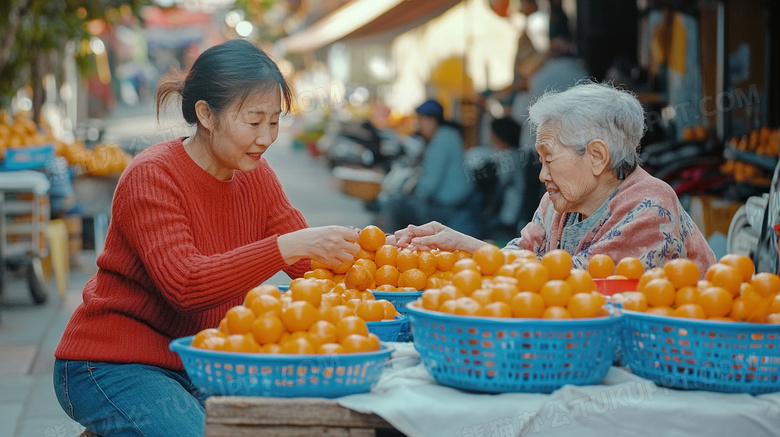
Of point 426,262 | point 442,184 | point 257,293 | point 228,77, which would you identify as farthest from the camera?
point 442,184

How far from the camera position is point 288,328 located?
2121mm

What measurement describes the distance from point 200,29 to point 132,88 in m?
4.99

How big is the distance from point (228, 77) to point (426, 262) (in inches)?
35.1

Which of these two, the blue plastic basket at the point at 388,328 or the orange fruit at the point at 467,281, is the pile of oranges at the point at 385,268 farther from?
the orange fruit at the point at 467,281

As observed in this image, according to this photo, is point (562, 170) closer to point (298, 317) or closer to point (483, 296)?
point (483, 296)

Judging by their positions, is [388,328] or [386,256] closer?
[388,328]

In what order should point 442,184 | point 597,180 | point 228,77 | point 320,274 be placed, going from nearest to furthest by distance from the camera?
point 228,77
point 320,274
point 597,180
point 442,184

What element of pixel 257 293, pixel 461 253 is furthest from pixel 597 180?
pixel 257 293

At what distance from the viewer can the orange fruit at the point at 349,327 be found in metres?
2.11

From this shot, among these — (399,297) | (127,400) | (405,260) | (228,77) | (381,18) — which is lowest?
(127,400)

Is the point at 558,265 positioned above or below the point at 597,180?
below

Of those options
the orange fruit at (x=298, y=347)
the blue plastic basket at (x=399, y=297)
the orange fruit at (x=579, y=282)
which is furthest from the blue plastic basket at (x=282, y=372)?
the blue plastic basket at (x=399, y=297)

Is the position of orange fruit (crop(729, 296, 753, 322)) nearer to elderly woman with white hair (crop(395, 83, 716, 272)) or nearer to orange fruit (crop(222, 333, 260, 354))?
elderly woman with white hair (crop(395, 83, 716, 272))

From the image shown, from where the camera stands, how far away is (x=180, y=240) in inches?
103
